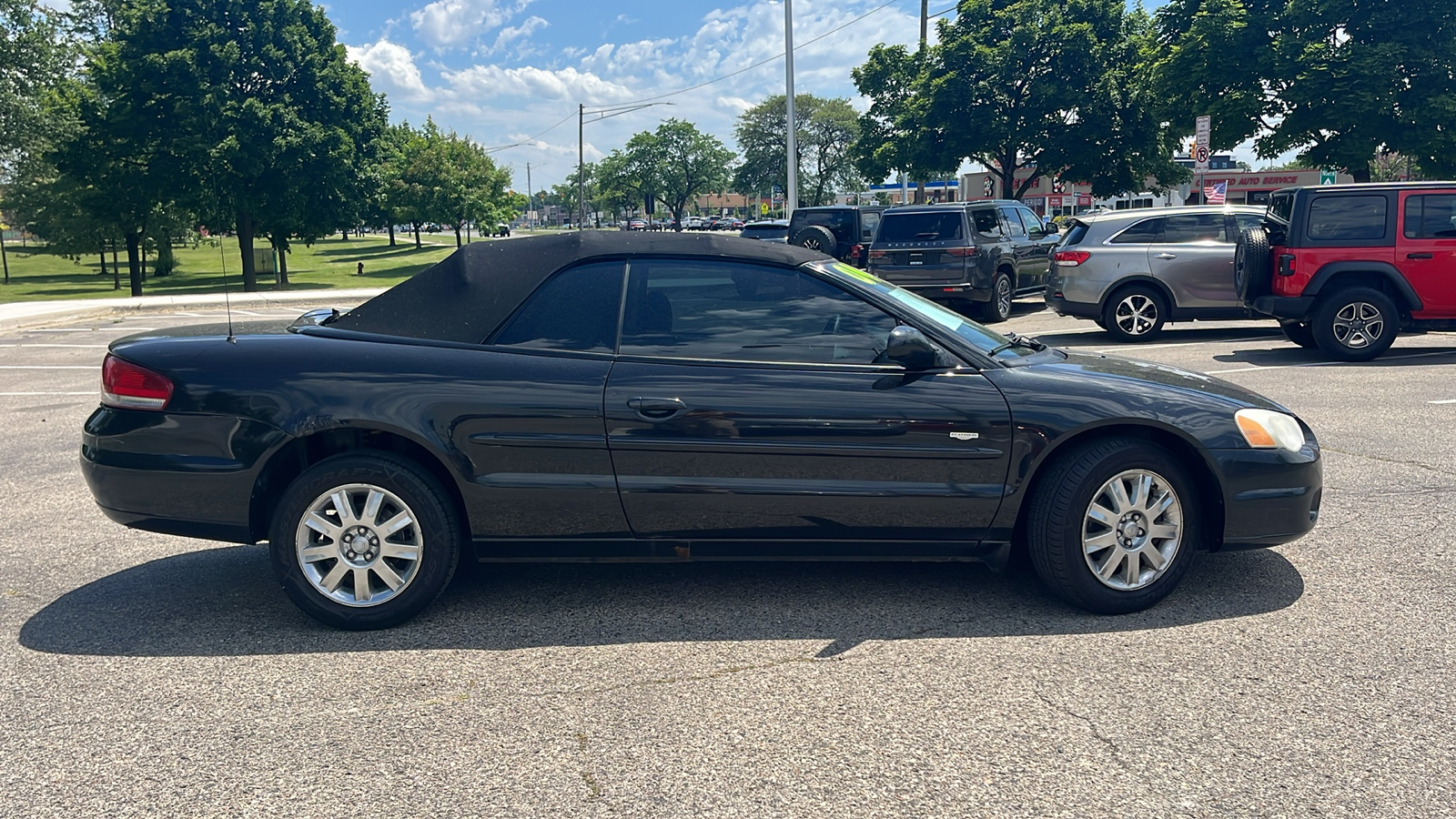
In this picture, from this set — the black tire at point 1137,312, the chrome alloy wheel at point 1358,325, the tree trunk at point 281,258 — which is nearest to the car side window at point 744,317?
the chrome alloy wheel at point 1358,325

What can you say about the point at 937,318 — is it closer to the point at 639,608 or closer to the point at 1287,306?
the point at 639,608

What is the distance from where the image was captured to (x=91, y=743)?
3.32 m

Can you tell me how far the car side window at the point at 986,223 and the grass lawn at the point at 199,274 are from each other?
18.2 meters

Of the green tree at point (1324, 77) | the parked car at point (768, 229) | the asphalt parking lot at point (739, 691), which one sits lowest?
the asphalt parking lot at point (739, 691)

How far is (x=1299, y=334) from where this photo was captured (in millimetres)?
12211

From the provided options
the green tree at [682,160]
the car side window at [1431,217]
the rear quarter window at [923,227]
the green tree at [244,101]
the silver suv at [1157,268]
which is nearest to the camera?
the car side window at [1431,217]

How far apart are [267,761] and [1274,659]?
11.1 feet

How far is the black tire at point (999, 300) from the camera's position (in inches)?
664

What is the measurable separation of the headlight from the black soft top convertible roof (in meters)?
1.87

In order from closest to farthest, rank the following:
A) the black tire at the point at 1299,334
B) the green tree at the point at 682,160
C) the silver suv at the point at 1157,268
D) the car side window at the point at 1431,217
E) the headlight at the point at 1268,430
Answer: the headlight at the point at 1268,430, the car side window at the point at 1431,217, the black tire at the point at 1299,334, the silver suv at the point at 1157,268, the green tree at the point at 682,160

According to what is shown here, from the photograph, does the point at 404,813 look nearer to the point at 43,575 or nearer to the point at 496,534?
the point at 496,534

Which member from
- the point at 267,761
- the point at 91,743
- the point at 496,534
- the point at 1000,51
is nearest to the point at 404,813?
the point at 267,761

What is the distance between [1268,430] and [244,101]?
1241 inches

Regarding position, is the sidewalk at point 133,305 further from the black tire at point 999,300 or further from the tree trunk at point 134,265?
the black tire at point 999,300
